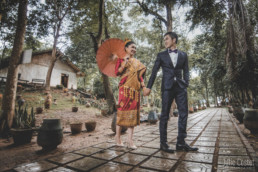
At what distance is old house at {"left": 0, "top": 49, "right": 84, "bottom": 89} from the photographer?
53.8ft

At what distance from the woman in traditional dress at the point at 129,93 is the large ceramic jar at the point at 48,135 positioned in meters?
1.23

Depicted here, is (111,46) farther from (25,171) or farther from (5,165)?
(5,165)

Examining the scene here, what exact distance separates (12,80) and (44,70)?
1644cm

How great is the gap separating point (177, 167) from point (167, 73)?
57.4 inches

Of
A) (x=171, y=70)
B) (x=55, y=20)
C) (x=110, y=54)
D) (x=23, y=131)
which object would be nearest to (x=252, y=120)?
(x=171, y=70)

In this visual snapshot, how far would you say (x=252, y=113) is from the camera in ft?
11.5

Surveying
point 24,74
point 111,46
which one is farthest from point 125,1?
point 24,74

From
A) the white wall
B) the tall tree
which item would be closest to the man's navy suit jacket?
the tall tree

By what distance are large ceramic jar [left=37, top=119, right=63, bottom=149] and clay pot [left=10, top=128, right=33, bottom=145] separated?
94 cm

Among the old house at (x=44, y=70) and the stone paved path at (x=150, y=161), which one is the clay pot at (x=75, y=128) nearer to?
the stone paved path at (x=150, y=161)

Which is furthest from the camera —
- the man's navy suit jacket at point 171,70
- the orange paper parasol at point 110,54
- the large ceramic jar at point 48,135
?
the orange paper parasol at point 110,54

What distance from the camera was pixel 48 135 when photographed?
2566 mm

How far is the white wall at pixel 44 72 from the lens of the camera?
16467 millimetres

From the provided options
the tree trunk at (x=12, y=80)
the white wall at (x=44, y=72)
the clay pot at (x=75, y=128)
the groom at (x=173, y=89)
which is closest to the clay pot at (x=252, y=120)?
the groom at (x=173, y=89)
